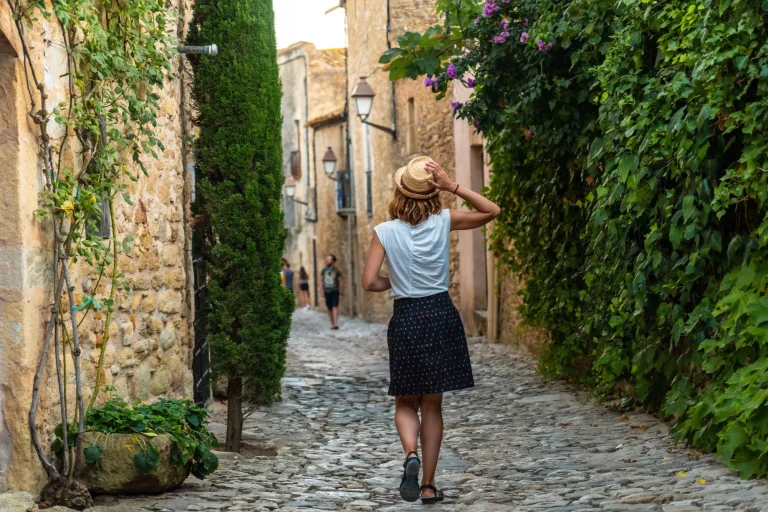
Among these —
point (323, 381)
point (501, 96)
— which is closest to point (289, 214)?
point (323, 381)

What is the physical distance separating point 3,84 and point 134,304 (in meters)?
1.96

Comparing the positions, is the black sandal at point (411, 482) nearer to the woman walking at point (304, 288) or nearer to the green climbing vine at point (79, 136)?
the green climbing vine at point (79, 136)

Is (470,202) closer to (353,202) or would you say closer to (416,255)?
(416,255)

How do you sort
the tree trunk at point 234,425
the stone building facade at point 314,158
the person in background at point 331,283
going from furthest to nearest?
the stone building facade at point 314,158 < the person in background at point 331,283 < the tree trunk at point 234,425

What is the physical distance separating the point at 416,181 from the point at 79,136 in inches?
61.5

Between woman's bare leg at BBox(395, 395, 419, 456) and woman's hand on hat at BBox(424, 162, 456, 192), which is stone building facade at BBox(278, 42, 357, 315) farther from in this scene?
woman's hand on hat at BBox(424, 162, 456, 192)

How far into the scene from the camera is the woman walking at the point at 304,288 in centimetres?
3359

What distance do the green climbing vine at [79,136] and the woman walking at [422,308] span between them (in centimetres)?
130

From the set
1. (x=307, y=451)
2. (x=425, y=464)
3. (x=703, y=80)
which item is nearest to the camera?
(x=425, y=464)

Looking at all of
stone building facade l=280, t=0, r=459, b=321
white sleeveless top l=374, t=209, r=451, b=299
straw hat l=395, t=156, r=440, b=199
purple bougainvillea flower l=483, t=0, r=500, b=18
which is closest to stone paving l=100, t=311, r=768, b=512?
white sleeveless top l=374, t=209, r=451, b=299

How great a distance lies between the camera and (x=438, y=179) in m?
5.11

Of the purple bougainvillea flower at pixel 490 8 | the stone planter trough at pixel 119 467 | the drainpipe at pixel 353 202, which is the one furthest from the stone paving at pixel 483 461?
Result: the drainpipe at pixel 353 202

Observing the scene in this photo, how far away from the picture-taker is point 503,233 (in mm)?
11078

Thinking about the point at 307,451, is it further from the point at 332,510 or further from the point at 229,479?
the point at 332,510
